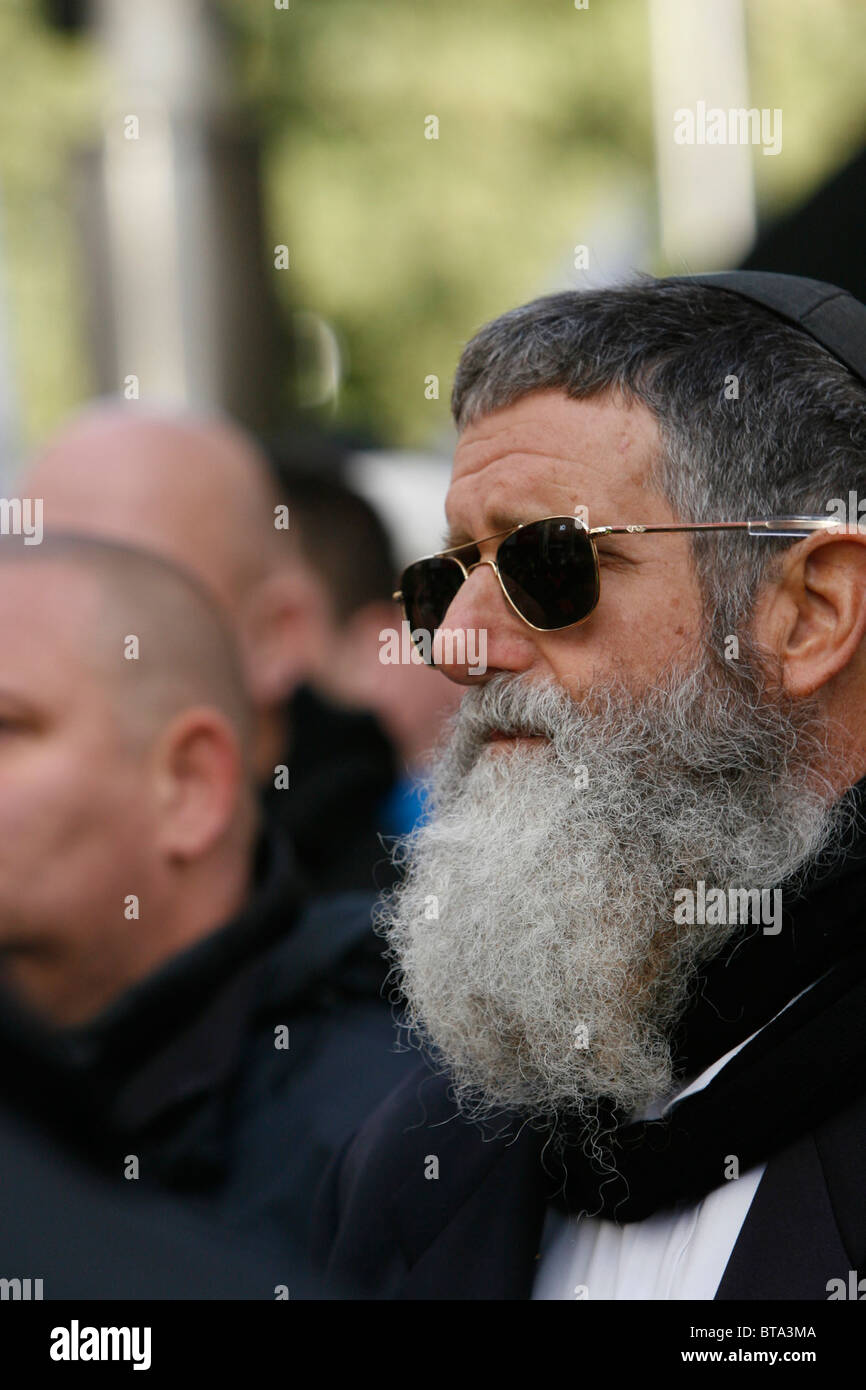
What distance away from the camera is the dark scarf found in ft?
7.20

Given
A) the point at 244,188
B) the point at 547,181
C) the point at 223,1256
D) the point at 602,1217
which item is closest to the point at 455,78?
the point at 547,181

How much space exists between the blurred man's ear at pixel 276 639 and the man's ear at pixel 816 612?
257 cm

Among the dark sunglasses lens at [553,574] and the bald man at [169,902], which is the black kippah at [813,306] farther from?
the bald man at [169,902]

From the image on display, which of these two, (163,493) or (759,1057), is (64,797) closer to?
(163,493)

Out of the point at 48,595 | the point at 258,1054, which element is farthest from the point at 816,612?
the point at 48,595

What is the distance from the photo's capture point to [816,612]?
2.56 metres

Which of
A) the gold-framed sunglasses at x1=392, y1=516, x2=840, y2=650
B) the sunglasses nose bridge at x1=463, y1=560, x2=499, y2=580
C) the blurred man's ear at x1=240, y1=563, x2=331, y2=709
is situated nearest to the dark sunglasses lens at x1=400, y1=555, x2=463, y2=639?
the sunglasses nose bridge at x1=463, y1=560, x2=499, y2=580

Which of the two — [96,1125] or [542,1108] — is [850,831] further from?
[96,1125]

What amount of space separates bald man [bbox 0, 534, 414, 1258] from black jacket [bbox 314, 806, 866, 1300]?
18.8 inches

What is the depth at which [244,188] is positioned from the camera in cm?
785

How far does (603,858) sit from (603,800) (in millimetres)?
90

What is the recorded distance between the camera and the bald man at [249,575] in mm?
4762
